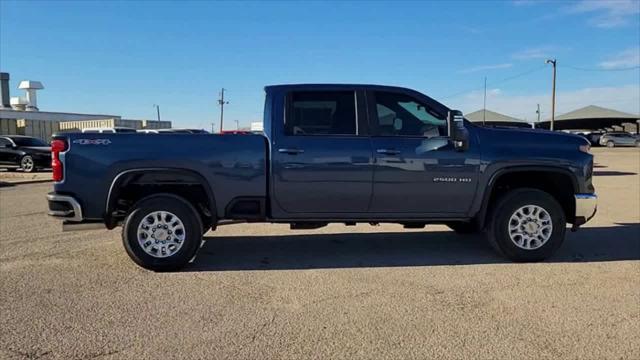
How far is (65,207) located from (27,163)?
18.9 m

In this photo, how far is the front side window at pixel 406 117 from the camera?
6.25 meters

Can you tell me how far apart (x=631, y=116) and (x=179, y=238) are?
7782 cm

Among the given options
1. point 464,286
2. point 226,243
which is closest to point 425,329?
point 464,286

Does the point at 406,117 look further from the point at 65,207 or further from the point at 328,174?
the point at 65,207

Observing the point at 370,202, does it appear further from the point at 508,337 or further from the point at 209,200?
the point at 508,337

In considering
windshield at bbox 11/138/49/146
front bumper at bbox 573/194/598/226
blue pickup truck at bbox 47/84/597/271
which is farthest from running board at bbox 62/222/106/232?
windshield at bbox 11/138/49/146

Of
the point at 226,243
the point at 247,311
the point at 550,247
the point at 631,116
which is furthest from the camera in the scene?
the point at 631,116

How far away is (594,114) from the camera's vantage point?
225 ft

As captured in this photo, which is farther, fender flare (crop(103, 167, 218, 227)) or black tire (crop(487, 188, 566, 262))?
black tire (crop(487, 188, 566, 262))

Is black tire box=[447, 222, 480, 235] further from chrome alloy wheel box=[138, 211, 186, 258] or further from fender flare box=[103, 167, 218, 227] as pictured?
chrome alloy wheel box=[138, 211, 186, 258]

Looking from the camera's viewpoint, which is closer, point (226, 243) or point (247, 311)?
point (247, 311)

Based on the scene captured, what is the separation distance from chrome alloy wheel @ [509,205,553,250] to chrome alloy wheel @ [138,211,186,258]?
3689mm

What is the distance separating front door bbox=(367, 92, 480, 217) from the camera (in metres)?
6.12

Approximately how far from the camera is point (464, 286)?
539cm
